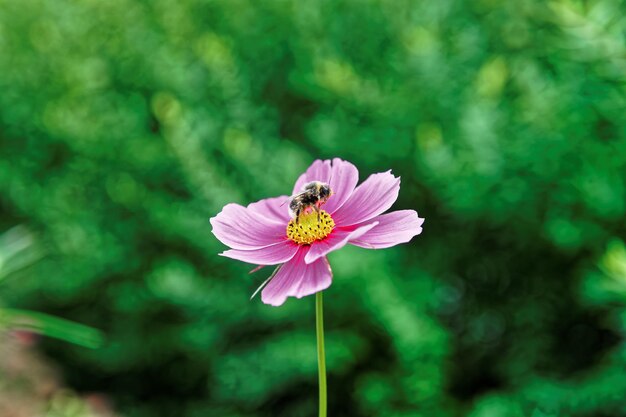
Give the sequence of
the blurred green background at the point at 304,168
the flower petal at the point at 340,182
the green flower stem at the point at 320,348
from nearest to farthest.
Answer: the green flower stem at the point at 320,348 < the flower petal at the point at 340,182 < the blurred green background at the point at 304,168

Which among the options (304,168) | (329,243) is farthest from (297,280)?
(304,168)

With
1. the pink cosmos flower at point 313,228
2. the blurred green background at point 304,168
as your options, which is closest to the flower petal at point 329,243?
the pink cosmos flower at point 313,228

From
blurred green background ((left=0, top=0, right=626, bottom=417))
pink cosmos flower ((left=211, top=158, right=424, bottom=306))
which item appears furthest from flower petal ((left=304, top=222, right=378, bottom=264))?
blurred green background ((left=0, top=0, right=626, bottom=417))

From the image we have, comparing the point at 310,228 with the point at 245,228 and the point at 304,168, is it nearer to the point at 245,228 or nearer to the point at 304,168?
the point at 245,228

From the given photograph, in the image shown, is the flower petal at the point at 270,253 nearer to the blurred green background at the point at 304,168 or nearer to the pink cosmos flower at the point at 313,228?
the pink cosmos flower at the point at 313,228

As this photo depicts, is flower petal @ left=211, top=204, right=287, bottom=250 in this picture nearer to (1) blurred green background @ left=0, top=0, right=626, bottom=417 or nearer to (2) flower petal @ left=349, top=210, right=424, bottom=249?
(2) flower petal @ left=349, top=210, right=424, bottom=249
